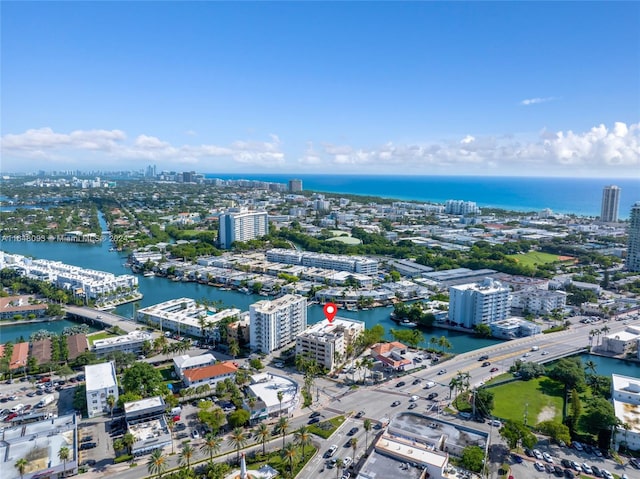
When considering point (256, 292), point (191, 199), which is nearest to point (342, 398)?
point (256, 292)

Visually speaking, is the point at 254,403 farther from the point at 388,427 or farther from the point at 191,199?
the point at 191,199

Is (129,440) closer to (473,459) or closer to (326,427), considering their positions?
(326,427)

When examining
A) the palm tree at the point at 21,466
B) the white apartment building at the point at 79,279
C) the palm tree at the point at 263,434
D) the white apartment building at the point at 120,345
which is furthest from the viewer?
the white apartment building at the point at 79,279

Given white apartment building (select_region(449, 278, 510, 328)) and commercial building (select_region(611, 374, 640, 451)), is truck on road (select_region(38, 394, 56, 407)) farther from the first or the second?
white apartment building (select_region(449, 278, 510, 328))

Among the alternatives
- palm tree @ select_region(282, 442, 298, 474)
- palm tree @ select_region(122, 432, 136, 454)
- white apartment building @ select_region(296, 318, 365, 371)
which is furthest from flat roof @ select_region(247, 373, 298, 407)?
palm tree @ select_region(122, 432, 136, 454)

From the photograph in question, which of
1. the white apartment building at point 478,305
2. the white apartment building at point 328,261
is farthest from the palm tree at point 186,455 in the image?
the white apartment building at point 328,261

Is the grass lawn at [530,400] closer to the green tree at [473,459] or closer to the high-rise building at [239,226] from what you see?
the green tree at [473,459]
